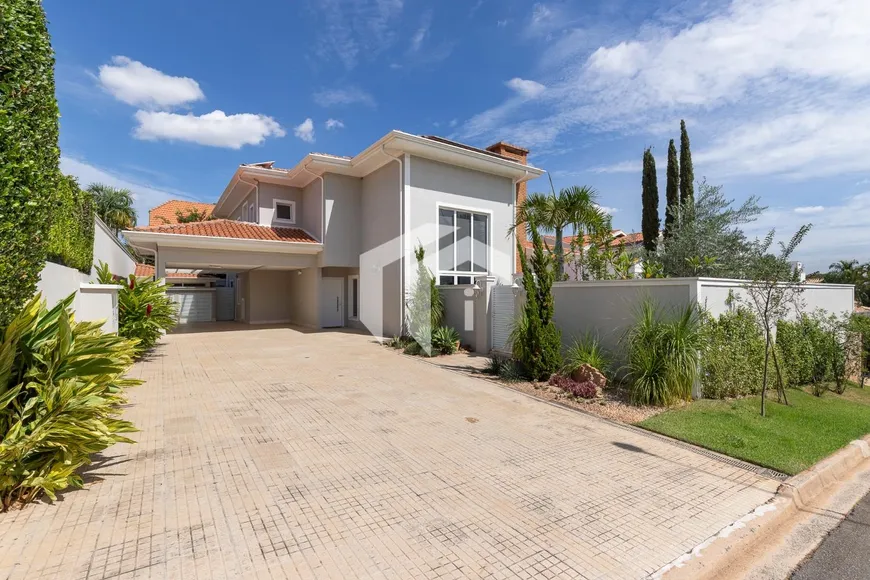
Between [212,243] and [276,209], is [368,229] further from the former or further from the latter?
[212,243]

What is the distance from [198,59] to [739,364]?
17.7 m

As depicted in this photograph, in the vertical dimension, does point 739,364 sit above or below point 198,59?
below

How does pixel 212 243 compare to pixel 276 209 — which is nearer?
pixel 212 243

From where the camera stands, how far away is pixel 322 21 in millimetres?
11875

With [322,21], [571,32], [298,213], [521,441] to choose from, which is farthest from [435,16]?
[521,441]

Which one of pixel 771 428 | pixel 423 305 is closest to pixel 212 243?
pixel 423 305

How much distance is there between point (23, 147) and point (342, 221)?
1359 centimetres

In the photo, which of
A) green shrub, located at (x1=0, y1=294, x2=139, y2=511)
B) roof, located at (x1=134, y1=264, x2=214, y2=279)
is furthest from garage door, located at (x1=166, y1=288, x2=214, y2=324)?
green shrub, located at (x1=0, y1=294, x2=139, y2=511)

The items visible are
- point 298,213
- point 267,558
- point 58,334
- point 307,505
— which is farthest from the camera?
point 298,213

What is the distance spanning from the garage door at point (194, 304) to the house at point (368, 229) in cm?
668

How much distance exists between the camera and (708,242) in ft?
39.2

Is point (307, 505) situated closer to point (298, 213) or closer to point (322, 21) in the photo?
point (322, 21)

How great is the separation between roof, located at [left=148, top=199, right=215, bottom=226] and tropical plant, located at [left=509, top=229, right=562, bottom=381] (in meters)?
37.4

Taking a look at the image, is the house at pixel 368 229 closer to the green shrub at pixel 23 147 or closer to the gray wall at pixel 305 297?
the gray wall at pixel 305 297
